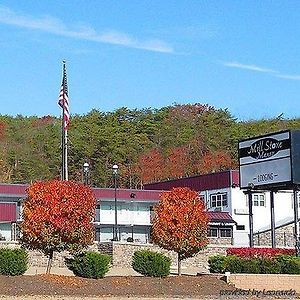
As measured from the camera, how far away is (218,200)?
67.6 meters

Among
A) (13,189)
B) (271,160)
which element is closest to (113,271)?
(271,160)

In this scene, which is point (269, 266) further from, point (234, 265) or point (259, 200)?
point (259, 200)

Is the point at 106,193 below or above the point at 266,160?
below

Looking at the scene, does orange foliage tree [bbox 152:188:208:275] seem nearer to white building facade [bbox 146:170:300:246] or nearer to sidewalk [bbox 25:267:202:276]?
sidewalk [bbox 25:267:202:276]

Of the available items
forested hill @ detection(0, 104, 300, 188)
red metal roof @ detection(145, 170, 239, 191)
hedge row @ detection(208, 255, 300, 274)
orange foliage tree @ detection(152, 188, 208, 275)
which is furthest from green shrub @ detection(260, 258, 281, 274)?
forested hill @ detection(0, 104, 300, 188)

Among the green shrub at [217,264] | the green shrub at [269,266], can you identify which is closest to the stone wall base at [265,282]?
the green shrub at [269,266]

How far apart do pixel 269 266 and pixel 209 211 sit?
3041 cm

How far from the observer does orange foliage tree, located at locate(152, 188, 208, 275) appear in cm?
3462

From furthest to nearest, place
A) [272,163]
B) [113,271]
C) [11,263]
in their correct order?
[272,163] < [113,271] < [11,263]

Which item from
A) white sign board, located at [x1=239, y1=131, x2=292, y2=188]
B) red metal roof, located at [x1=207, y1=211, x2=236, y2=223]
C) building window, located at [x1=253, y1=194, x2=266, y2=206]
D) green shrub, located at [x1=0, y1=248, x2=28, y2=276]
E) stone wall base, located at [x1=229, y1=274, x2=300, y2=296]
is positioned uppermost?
white sign board, located at [x1=239, y1=131, x2=292, y2=188]

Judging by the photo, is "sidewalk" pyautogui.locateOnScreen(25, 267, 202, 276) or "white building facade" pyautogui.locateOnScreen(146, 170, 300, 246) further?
"white building facade" pyautogui.locateOnScreen(146, 170, 300, 246)

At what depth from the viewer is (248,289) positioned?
103ft

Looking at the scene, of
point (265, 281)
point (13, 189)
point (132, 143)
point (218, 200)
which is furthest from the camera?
point (132, 143)

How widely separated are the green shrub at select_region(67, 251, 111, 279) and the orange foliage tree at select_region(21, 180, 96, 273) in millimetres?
1003
